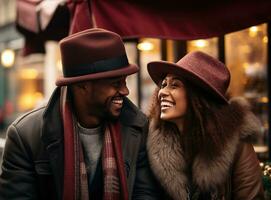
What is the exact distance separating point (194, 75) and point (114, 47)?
0.54 meters

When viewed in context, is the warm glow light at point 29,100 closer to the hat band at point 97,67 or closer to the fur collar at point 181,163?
the fur collar at point 181,163

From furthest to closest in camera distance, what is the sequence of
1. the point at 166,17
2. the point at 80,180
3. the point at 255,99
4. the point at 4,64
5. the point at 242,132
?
the point at 4,64, the point at 255,99, the point at 166,17, the point at 242,132, the point at 80,180

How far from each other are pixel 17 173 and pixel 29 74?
1334 centimetres

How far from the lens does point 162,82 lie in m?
4.10

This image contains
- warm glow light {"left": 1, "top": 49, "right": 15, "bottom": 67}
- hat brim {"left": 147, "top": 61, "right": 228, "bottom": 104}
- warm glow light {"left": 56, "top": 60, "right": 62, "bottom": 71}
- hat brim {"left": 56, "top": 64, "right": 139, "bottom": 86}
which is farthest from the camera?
warm glow light {"left": 1, "top": 49, "right": 15, "bottom": 67}

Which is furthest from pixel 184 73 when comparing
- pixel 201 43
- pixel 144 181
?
pixel 201 43

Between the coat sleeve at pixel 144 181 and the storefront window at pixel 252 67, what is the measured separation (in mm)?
3495

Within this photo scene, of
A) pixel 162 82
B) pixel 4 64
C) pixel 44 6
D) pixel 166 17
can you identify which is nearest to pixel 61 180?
pixel 162 82

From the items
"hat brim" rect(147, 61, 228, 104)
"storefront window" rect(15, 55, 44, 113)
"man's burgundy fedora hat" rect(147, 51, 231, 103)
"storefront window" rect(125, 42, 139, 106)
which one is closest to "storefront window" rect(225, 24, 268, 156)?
"storefront window" rect(125, 42, 139, 106)

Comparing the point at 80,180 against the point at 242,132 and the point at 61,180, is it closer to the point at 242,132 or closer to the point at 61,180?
the point at 61,180

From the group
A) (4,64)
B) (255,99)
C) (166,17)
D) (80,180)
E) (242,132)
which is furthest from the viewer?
(4,64)

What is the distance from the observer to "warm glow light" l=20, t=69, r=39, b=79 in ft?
53.5

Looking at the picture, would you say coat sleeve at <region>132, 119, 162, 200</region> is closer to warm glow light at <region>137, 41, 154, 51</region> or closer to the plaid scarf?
the plaid scarf

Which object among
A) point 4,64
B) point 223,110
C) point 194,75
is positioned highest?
point 194,75
